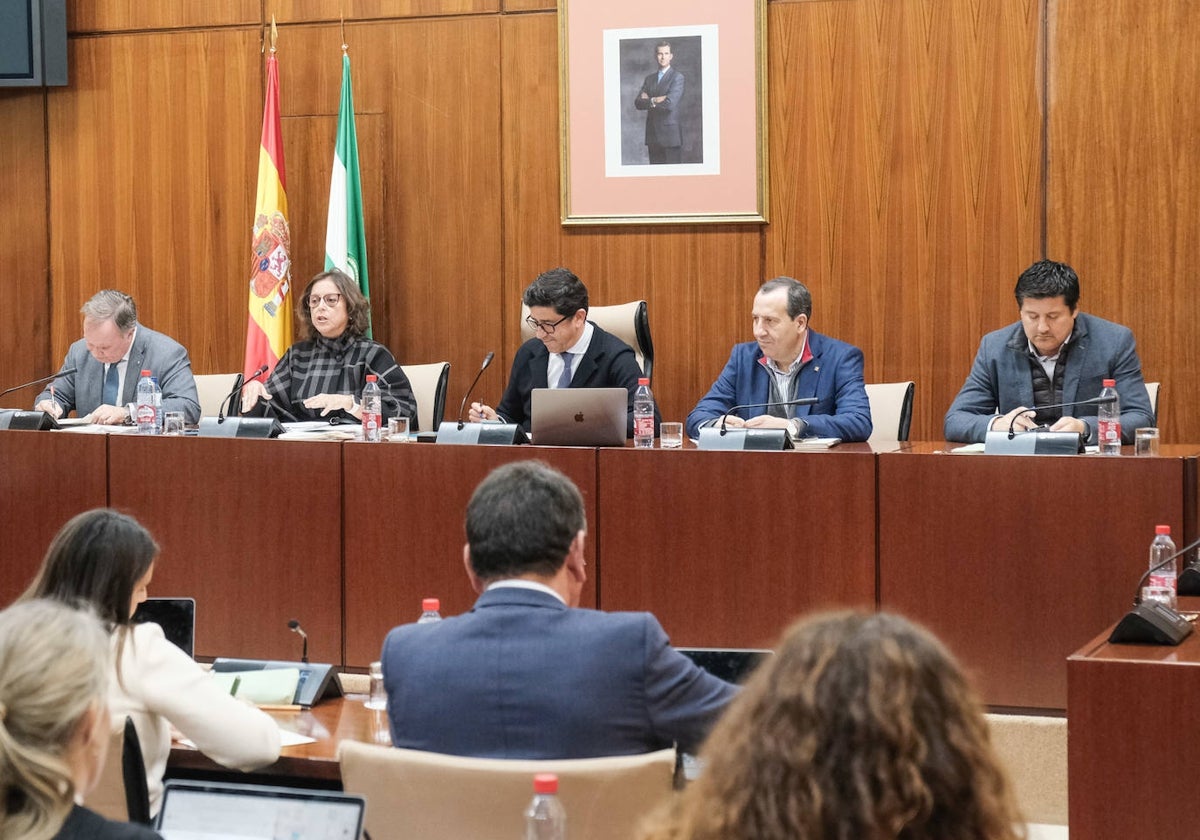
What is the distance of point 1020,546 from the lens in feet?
11.8

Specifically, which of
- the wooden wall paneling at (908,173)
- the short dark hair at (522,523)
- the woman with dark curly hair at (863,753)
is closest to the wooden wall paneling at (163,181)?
the wooden wall paneling at (908,173)

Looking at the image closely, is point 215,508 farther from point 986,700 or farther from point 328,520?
point 986,700

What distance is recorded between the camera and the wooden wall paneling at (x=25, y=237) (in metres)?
6.49

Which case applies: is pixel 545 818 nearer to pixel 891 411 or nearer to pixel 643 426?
pixel 643 426

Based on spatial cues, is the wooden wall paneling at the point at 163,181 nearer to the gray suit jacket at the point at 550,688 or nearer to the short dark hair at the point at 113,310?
the short dark hair at the point at 113,310

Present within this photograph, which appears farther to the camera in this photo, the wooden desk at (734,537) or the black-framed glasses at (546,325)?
the black-framed glasses at (546,325)

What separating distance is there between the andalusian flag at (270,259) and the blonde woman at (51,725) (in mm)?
4529

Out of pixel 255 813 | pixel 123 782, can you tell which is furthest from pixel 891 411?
pixel 255 813

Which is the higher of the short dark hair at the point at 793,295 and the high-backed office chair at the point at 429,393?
the short dark hair at the point at 793,295

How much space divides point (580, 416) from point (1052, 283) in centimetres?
146

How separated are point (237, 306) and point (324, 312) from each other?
1456 mm

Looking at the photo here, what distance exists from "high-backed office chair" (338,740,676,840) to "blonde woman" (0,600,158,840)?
0.42 metres

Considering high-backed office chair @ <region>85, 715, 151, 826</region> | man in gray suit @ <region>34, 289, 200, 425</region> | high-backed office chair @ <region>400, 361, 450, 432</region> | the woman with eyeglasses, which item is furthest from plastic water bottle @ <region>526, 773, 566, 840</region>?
man in gray suit @ <region>34, 289, 200, 425</region>

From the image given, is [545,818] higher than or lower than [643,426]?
lower
